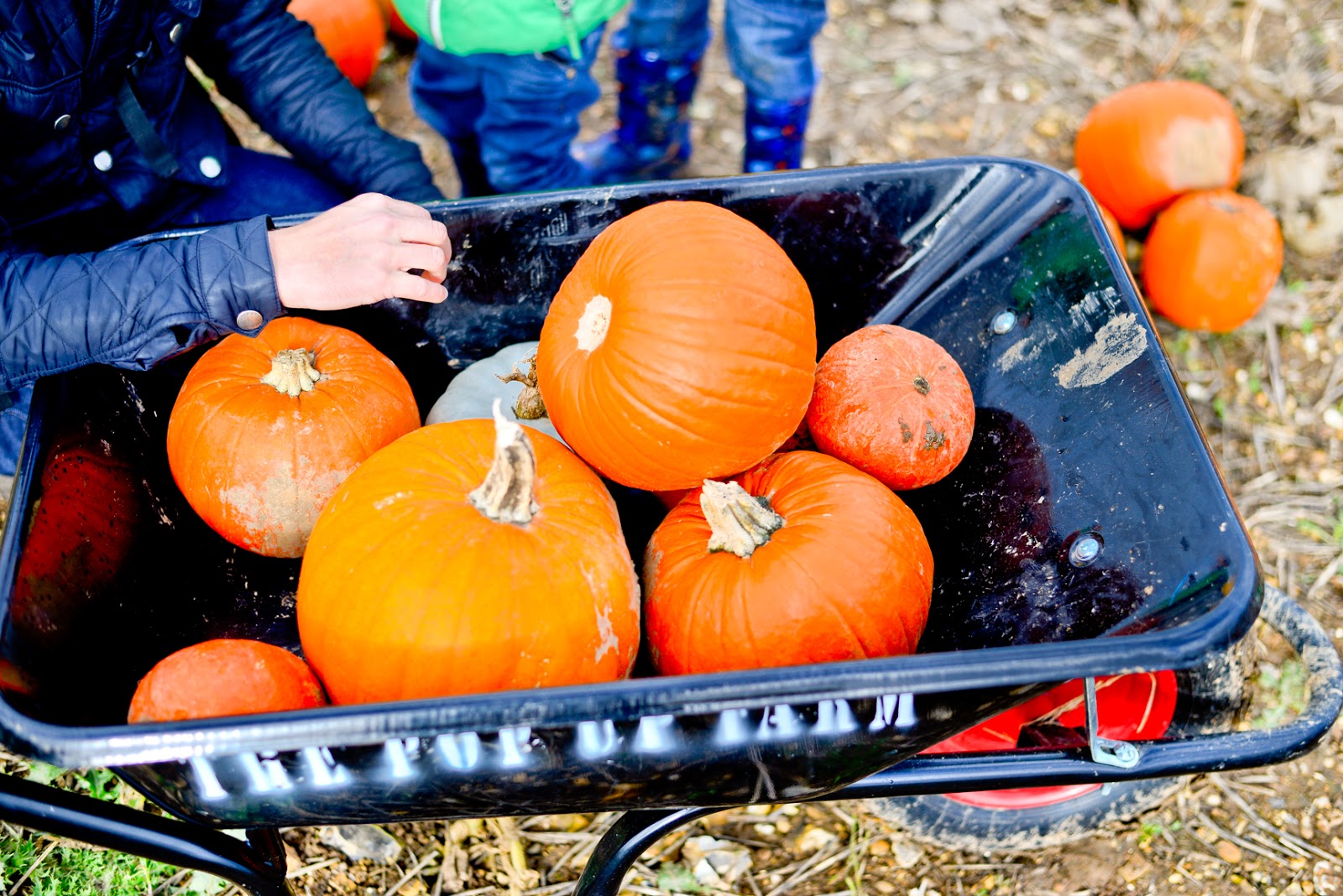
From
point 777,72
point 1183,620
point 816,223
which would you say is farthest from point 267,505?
point 777,72

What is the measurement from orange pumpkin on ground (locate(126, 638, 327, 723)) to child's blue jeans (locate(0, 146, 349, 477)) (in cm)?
109

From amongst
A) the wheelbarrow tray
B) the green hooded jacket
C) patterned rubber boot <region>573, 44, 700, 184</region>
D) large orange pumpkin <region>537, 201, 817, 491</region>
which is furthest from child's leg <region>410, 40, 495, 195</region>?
large orange pumpkin <region>537, 201, 817, 491</region>

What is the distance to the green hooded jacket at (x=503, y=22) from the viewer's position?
2207 millimetres

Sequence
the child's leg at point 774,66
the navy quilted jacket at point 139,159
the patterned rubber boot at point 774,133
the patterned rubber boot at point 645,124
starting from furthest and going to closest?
the patterned rubber boot at point 645,124 < the patterned rubber boot at point 774,133 < the child's leg at point 774,66 < the navy quilted jacket at point 139,159

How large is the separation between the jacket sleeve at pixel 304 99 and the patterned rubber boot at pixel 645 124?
1.11m

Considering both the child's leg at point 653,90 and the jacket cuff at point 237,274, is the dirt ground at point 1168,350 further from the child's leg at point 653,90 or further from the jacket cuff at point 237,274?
the jacket cuff at point 237,274

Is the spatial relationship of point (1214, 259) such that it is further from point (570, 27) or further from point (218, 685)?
point (218, 685)

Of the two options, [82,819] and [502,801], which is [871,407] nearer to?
[502,801]

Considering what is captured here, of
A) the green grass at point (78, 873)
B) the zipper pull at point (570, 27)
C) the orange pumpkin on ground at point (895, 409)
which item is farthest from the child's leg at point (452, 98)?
the green grass at point (78, 873)

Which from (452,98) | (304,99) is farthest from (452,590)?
(452,98)

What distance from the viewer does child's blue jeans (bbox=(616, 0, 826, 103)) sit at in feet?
8.38

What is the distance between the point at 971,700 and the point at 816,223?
994 mm

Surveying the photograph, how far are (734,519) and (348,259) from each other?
0.73 meters

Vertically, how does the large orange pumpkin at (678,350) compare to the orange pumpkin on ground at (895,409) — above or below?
above
